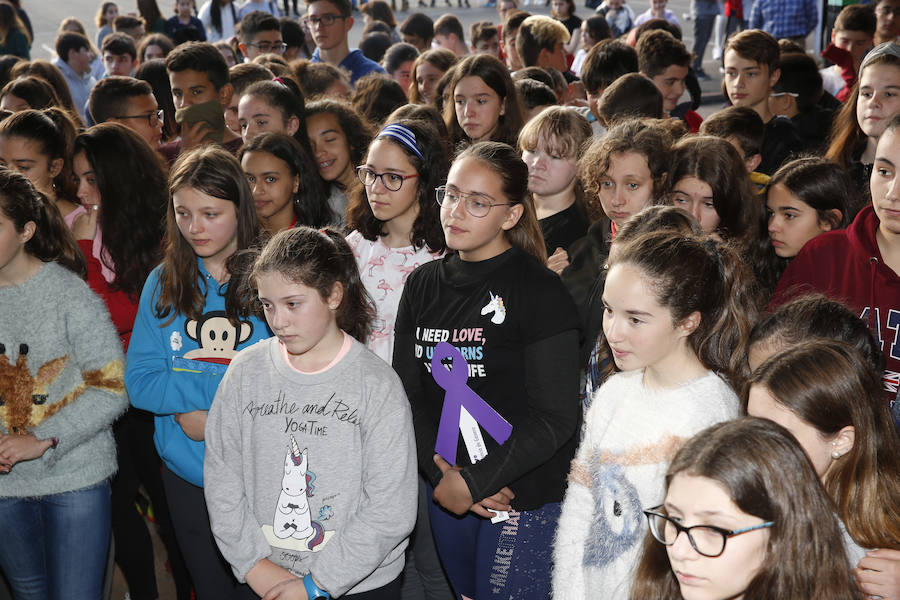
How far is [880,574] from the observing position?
6.52 ft

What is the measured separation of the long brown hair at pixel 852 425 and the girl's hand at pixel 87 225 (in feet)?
10.0

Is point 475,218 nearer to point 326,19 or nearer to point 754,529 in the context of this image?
point 754,529

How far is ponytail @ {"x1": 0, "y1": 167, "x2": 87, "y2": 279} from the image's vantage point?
9.68ft

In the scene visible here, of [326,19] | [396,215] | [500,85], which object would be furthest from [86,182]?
[326,19]

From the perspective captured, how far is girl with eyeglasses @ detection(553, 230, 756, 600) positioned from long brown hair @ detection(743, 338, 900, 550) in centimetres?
22

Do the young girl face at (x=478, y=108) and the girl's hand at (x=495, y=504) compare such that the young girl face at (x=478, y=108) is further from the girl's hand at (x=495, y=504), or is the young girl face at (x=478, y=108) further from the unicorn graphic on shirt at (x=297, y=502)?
the unicorn graphic on shirt at (x=297, y=502)

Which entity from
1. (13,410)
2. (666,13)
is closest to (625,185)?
(13,410)

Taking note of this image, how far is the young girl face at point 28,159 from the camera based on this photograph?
401 centimetres

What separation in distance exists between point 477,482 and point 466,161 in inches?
41.6

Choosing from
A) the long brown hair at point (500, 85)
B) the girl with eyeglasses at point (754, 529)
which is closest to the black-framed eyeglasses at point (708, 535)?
the girl with eyeglasses at point (754, 529)

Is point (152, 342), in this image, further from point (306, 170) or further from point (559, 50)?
point (559, 50)

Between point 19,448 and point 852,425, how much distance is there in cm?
256

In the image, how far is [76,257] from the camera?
10.2 ft

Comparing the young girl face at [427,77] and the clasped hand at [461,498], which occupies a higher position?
the young girl face at [427,77]
